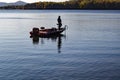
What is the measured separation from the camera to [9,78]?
22719mm

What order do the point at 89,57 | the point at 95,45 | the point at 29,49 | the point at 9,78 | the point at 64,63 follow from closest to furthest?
the point at 9,78 < the point at 64,63 < the point at 89,57 < the point at 29,49 < the point at 95,45

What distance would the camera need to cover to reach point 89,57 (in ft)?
100

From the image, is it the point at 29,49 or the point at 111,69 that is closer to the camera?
the point at 111,69

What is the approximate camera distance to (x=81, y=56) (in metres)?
31.0

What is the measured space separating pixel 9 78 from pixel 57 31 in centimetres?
2734

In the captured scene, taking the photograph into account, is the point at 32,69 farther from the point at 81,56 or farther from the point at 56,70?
the point at 81,56

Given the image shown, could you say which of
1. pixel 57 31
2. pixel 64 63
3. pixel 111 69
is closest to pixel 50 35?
pixel 57 31

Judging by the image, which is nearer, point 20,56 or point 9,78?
point 9,78

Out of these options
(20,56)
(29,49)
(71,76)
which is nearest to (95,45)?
(29,49)

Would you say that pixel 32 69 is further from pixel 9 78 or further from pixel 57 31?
pixel 57 31

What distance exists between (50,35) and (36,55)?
16609mm

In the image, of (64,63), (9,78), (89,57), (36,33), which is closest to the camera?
(9,78)

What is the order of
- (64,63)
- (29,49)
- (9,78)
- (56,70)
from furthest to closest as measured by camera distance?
(29,49)
(64,63)
(56,70)
(9,78)

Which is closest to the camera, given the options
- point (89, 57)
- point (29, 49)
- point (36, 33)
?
point (89, 57)
